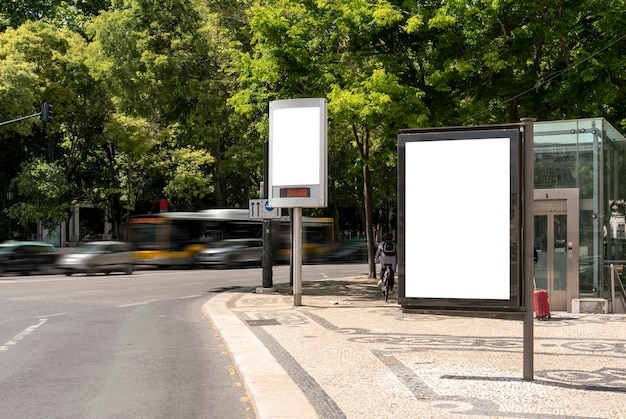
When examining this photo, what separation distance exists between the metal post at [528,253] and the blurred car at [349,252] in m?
45.7

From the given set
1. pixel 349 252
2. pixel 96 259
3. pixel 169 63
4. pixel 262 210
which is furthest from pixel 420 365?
pixel 349 252

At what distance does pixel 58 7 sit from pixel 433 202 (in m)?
53.4

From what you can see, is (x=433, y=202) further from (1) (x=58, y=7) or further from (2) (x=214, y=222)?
(1) (x=58, y=7)

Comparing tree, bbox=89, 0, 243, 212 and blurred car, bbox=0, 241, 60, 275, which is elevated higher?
tree, bbox=89, 0, 243, 212

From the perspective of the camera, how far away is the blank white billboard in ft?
27.9

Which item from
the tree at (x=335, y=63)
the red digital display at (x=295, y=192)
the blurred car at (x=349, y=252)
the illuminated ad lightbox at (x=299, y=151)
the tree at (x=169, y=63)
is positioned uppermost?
the tree at (x=169, y=63)

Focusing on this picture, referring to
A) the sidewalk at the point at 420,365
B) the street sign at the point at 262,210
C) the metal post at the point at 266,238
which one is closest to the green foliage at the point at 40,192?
the metal post at the point at 266,238

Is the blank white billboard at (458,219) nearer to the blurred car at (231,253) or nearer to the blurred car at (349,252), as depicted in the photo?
the blurred car at (231,253)

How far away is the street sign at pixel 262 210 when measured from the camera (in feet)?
73.9

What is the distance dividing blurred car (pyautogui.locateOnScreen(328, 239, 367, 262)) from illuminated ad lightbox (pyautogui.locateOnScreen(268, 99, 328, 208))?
117 feet

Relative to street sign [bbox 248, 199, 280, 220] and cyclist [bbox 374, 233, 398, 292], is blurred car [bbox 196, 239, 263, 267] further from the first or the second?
cyclist [bbox 374, 233, 398, 292]

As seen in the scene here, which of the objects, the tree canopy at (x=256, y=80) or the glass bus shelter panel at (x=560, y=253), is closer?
the glass bus shelter panel at (x=560, y=253)

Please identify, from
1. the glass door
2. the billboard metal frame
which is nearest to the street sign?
the glass door

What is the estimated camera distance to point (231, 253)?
42.6 metres
